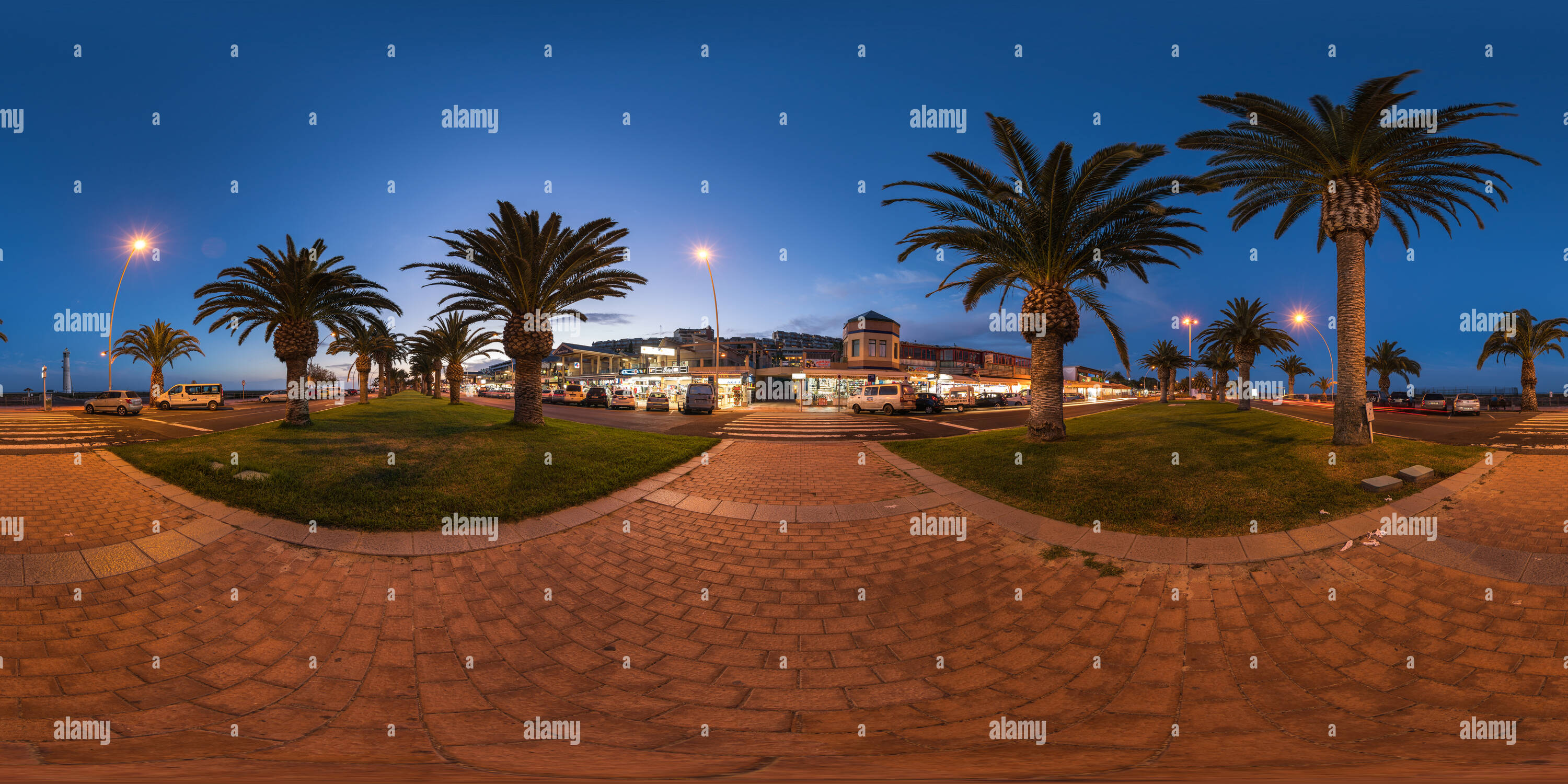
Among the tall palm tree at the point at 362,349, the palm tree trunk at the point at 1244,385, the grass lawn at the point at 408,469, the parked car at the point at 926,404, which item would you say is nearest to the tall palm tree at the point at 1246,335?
the palm tree trunk at the point at 1244,385

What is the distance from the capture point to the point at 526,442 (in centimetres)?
1265

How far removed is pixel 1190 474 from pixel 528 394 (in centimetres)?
1760

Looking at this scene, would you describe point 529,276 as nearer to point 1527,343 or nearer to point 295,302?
point 295,302

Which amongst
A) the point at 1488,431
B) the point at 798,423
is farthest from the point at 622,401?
the point at 1488,431

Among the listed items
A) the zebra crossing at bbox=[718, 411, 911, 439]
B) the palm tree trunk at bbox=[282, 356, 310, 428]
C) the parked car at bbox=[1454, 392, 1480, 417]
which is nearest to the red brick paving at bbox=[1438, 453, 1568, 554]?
the zebra crossing at bbox=[718, 411, 911, 439]

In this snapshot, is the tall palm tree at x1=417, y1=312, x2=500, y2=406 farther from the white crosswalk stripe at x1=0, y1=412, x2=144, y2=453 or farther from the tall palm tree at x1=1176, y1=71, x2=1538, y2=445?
the tall palm tree at x1=1176, y1=71, x2=1538, y2=445

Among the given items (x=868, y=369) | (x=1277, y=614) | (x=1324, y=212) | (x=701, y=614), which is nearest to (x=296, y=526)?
(x=701, y=614)

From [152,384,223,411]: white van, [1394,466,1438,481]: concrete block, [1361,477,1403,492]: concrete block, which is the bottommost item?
[1361,477,1403,492]: concrete block

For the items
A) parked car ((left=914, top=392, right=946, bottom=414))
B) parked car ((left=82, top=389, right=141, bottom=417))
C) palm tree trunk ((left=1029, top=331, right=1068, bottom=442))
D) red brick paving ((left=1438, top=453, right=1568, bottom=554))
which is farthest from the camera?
parked car ((left=914, top=392, right=946, bottom=414))

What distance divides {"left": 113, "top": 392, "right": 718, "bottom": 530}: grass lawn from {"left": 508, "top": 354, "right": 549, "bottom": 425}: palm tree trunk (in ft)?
5.09

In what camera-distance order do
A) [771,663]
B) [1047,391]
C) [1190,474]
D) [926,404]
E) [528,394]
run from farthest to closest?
[926,404] → [528,394] → [1047,391] → [1190,474] → [771,663]

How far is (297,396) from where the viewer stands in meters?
17.9

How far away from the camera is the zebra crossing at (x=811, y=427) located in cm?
1753

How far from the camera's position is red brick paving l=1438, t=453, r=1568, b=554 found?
5.33 m
